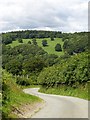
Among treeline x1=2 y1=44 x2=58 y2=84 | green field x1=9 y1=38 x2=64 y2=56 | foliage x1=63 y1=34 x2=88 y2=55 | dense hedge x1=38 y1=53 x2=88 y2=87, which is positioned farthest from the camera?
green field x1=9 y1=38 x2=64 y2=56

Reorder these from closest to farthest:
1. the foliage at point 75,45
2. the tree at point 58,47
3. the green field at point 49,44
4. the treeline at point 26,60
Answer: the treeline at point 26,60
the foliage at point 75,45
the tree at point 58,47
the green field at point 49,44

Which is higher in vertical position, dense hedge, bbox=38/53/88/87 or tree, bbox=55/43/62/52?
dense hedge, bbox=38/53/88/87

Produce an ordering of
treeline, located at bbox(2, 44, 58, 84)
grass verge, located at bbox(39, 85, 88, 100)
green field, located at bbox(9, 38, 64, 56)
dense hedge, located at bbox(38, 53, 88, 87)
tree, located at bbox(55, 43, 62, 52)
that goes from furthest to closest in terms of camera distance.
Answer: green field, located at bbox(9, 38, 64, 56) < tree, located at bbox(55, 43, 62, 52) < treeline, located at bbox(2, 44, 58, 84) < dense hedge, located at bbox(38, 53, 88, 87) < grass verge, located at bbox(39, 85, 88, 100)

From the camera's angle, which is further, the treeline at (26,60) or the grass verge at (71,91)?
the treeline at (26,60)

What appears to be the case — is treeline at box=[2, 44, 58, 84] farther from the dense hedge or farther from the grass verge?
the dense hedge

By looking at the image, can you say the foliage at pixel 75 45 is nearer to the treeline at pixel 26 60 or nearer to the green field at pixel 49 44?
the green field at pixel 49 44

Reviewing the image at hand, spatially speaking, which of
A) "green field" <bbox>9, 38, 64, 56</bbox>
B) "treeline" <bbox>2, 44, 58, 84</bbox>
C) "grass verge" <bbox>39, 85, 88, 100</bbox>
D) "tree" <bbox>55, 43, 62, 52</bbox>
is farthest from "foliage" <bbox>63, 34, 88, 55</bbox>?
"grass verge" <bbox>39, 85, 88, 100</bbox>

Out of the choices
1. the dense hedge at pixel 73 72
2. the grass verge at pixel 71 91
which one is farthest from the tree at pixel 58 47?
Result: the dense hedge at pixel 73 72

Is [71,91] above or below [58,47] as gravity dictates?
below

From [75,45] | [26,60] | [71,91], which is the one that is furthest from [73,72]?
[75,45]

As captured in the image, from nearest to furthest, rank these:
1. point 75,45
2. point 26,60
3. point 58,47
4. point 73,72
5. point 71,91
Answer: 1. point 73,72
2. point 71,91
3. point 26,60
4. point 75,45
5. point 58,47

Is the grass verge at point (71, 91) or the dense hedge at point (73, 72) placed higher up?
the dense hedge at point (73, 72)

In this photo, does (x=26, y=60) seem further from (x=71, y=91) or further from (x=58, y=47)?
(x=71, y=91)

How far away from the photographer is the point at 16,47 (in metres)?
161
